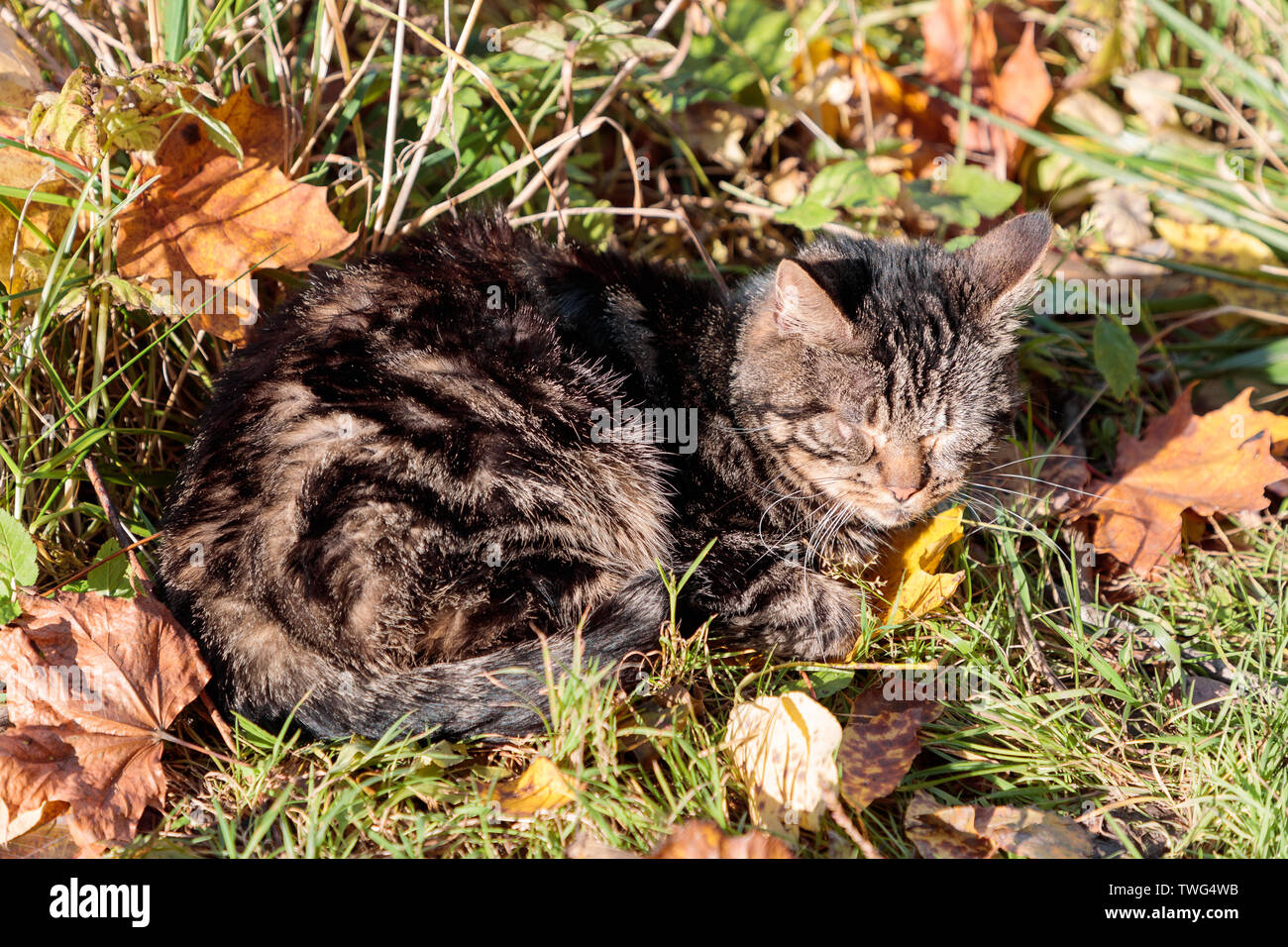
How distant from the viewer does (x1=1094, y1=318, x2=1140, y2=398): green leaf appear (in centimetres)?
269

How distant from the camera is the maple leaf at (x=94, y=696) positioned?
1.81 meters

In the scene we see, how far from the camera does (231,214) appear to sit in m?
2.44

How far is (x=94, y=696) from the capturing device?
1.91m

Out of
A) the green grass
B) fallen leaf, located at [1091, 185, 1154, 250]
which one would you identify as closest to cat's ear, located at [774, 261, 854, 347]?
the green grass

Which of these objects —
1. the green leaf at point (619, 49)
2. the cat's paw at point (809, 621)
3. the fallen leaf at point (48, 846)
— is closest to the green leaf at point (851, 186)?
the green leaf at point (619, 49)

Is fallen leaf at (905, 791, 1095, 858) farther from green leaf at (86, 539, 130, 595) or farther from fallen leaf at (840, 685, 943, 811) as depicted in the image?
green leaf at (86, 539, 130, 595)

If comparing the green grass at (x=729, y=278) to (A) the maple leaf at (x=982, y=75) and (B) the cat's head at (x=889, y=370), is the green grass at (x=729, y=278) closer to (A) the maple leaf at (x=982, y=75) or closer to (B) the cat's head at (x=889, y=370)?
(A) the maple leaf at (x=982, y=75)

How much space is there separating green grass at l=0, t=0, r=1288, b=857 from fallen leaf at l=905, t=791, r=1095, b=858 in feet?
0.20

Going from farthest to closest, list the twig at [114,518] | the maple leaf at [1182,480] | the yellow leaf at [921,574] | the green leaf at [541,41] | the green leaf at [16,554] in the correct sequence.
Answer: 1. the green leaf at [541,41]
2. the maple leaf at [1182,480]
3. the yellow leaf at [921,574]
4. the twig at [114,518]
5. the green leaf at [16,554]

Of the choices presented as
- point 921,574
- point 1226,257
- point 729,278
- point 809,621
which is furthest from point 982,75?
point 809,621

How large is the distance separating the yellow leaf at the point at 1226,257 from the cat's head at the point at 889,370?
1326mm

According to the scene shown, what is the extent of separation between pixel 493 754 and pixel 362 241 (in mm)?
1519

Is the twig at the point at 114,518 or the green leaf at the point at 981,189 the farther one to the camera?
the green leaf at the point at 981,189

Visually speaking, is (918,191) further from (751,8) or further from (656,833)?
(656,833)
